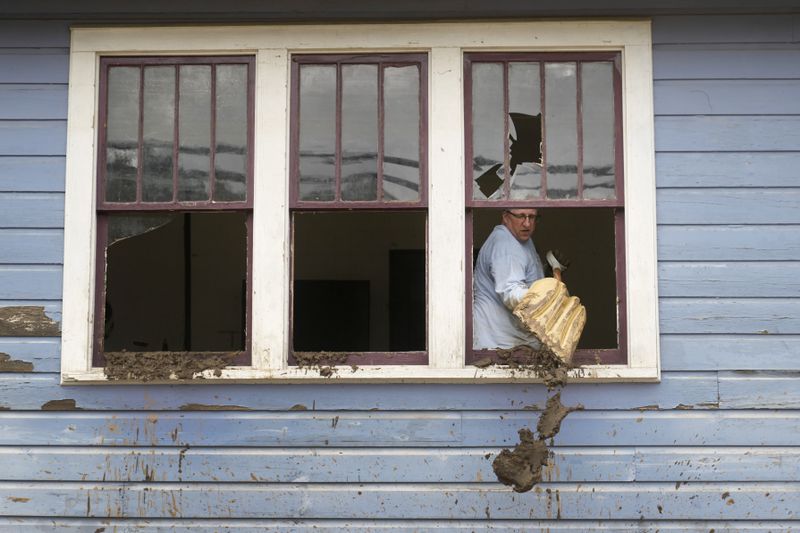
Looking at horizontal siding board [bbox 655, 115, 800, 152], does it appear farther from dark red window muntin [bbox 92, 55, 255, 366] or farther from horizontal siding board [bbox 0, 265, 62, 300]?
horizontal siding board [bbox 0, 265, 62, 300]

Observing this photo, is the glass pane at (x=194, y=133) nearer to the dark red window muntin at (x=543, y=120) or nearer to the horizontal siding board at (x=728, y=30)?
the dark red window muntin at (x=543, y=120)

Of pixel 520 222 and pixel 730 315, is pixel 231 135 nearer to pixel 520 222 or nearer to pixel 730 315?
pixel 520 222

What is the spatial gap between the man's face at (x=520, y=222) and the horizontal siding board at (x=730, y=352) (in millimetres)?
932

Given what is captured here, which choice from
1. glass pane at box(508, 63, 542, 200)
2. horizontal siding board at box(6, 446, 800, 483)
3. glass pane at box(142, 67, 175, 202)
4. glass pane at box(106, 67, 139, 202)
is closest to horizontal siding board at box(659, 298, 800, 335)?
horizontal siding board at box(6, 446, 800, 483)

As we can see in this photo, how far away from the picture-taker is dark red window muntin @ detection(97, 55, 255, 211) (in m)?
4.56

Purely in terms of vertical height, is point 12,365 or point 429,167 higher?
point 429,167

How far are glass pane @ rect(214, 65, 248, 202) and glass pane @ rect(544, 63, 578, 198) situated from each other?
1650mm

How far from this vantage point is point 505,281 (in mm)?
4539

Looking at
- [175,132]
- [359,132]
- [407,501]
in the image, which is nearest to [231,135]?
[175,132]

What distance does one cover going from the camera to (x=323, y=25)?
15.1ft

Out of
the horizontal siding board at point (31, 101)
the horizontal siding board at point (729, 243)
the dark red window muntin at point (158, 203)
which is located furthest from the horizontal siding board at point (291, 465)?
the horizontal siding board at point (31, 101)

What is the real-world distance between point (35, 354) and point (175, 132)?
1404 mm

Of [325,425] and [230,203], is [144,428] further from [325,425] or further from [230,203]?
[230,203]

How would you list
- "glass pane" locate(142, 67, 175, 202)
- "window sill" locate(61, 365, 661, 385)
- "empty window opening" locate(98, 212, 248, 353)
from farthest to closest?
"empty window opening" locate(98, 212, 248, 353)
"glass pane" locate(142, 67, 175, 202)
"window sill" locate(61, 365, 661, 385)
